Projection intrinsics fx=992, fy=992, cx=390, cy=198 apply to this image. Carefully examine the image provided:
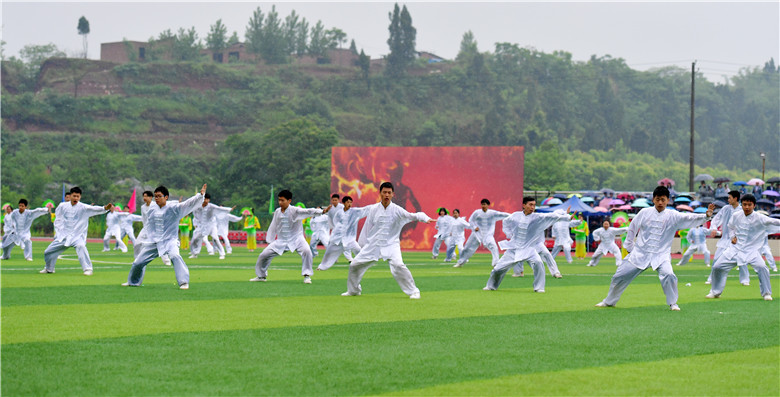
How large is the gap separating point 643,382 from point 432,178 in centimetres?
3840

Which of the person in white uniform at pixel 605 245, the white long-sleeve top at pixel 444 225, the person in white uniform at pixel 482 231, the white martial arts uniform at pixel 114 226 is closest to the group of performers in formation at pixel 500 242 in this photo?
the person in white uniform at pixel 482 231

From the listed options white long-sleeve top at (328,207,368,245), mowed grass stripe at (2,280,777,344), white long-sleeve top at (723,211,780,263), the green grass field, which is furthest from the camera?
white long-sleeve top at (328,207,368,245)

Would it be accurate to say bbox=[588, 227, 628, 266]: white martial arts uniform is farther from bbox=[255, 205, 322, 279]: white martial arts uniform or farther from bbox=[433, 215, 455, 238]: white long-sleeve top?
bbox=[255, 205, 322, 279]: white martial arts uniform

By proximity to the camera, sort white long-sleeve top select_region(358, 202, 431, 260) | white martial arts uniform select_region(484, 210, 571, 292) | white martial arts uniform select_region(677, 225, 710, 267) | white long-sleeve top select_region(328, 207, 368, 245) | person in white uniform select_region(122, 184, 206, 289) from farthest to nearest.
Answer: white martial arts uniform select_region(677, 225, 710, 267) < white long-sleeve top select_region(328, 207, 368, 245) < white martial arts uniform select_region(484, 210, 571, 292) < person in white uniform select_region(122, 184, 206, 289) < white long-sleeve top select_region(358, 202, 431, 260)

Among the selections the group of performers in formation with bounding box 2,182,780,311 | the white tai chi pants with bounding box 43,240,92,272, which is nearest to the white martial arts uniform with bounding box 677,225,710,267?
the group of performers in formation with bounding box 2,182,780,311

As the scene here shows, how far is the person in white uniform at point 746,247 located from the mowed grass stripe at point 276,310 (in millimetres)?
344

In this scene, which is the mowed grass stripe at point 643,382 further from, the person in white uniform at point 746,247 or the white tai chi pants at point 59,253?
the white tai chi pants at point 59,253

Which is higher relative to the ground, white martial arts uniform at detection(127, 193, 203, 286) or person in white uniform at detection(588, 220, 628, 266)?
white martial arts uniform at detection(127, 193, 203, 286)

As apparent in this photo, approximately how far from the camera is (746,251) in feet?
53.8

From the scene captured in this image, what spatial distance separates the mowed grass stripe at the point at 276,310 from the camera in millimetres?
10383

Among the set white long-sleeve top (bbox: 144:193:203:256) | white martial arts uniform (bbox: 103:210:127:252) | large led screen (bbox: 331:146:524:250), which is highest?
large led screen (bbox: 331:146:524:250)

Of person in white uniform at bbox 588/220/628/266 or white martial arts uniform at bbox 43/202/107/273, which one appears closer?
white martial arts uniform at bbox 43/202/107/273

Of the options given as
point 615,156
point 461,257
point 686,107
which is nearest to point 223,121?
point 615,156

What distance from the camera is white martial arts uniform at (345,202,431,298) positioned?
1510 cm
